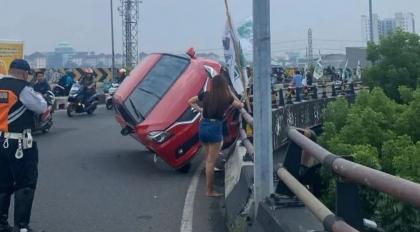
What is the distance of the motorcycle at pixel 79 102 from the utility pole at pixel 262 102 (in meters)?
18.8

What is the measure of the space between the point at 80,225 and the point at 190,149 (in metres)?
3.91

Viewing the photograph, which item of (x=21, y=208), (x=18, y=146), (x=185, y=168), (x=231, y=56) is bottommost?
(x=185, y=168)

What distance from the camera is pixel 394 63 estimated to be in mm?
17406

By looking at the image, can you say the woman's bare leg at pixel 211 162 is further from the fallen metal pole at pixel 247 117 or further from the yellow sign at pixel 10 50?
the yellow sign at pixel 10 50

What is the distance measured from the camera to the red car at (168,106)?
11.5 m

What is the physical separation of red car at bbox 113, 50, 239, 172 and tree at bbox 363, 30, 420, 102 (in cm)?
620

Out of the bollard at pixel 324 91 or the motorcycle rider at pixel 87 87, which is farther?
the motorcycle rider at pixel 87 87

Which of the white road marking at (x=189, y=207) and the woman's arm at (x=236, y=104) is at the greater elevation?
the woman's arm at (x=236, y=104)

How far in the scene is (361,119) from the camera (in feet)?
29.3

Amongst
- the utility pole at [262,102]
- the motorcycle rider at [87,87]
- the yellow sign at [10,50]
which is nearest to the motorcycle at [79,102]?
the motorcycle rider at [87,87]

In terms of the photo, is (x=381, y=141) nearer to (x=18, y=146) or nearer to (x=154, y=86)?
(x=18, y=146)

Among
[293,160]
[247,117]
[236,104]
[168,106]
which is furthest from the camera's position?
[168,106]

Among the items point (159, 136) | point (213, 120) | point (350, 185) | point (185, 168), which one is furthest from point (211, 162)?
point (350, 185)

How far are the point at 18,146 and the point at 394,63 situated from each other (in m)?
12.6
